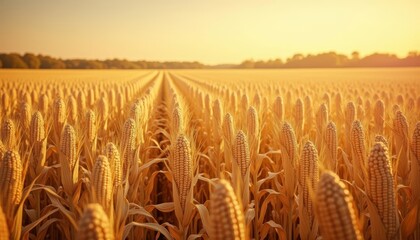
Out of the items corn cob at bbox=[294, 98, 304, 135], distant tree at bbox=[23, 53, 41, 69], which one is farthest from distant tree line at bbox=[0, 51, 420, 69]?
corn cob at bbox=[294, 98, 304, 135]

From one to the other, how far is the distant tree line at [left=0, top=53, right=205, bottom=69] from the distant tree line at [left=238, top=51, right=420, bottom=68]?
126 ft

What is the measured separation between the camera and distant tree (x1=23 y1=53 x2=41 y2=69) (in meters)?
91.5

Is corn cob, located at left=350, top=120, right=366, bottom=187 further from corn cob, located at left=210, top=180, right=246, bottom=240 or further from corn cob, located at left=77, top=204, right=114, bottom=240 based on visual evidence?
corn cob, located at left=77, top=204, right=114, bottom=240

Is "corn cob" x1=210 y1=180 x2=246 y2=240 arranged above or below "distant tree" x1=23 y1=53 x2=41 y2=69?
below

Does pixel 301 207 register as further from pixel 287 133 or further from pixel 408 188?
pixel 408 188

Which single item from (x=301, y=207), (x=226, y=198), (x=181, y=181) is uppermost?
(x=226, y=198)

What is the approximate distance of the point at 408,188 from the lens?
329cm

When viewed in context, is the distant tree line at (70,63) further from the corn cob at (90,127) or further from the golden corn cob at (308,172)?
the golden corn cob at (308,172)

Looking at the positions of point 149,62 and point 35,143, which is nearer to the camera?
point 35,143

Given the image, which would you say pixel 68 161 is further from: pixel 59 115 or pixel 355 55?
pixel 355 55

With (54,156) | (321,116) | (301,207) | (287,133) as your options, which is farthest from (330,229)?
(54,156)

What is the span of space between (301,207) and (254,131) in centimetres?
213

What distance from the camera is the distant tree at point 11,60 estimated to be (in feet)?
278

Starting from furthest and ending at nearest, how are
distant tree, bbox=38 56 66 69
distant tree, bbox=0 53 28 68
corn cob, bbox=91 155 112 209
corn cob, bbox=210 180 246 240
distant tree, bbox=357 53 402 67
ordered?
1. distant tree, bbox=357 53 402 67
2. distant tree, bbox=38 56 66 69
3. distant tree, bbox=0 53 28 68
4. corn cob, bbox=91 155 112 209
5. corn cob, bbox=210 180 246 240
